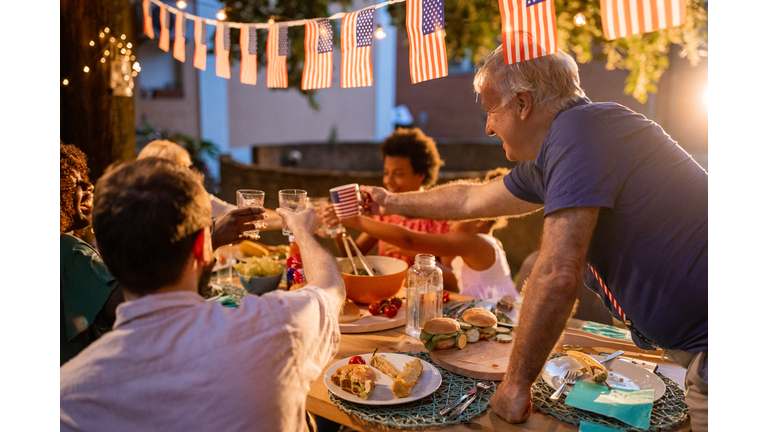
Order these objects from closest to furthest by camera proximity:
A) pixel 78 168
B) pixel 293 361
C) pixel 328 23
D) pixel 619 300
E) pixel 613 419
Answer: pixel 293 361, pixel 613 419, pixel 619 300, pixel 78 168, pixel 328 23

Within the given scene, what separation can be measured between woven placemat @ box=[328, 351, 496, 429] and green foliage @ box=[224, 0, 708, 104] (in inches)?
156

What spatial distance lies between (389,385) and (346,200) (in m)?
1.17

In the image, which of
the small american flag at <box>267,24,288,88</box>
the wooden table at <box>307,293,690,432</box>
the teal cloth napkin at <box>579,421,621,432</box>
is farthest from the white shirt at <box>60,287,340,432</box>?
the small american flag at <box>267,24,288,88</box>

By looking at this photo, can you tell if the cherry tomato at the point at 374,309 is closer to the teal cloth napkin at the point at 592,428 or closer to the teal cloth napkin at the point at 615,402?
the teal cloth napkin at the point at 615,402

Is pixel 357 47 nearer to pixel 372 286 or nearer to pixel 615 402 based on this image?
pixel 372 286

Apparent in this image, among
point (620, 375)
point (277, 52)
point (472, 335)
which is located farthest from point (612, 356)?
point (277, 52)

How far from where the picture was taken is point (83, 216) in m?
1.93

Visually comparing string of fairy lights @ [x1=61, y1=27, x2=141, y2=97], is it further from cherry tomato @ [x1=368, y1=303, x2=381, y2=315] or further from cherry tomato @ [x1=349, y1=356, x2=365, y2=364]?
cherry tomato @ [x1=349, y1=356, x2=365, y2=364]

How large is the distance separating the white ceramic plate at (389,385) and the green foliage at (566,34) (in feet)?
12.9

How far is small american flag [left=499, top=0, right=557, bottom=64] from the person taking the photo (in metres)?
1.66

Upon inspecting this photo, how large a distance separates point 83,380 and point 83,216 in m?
1.05

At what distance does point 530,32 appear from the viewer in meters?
1.69
